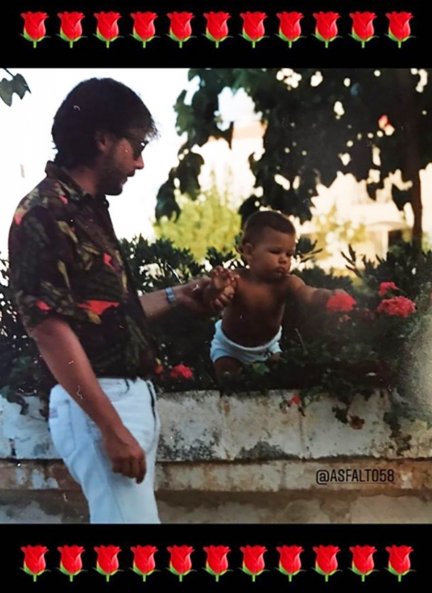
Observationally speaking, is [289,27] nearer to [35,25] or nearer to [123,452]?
[35,25]

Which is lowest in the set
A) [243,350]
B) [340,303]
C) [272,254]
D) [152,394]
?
[152,394]

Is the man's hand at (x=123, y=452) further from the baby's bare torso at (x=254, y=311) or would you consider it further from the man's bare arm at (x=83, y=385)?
the baby's bare torso at (x=254, y=311)

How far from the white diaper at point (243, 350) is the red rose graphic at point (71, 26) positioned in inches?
31.8

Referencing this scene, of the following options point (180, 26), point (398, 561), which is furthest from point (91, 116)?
point (398, 561)

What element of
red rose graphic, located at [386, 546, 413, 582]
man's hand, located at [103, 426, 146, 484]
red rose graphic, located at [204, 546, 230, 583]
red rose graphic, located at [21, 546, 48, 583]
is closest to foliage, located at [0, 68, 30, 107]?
man's hand, located at [103, 426, 146, 484]

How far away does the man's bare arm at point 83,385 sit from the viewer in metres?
1.94

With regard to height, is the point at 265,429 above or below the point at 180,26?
below

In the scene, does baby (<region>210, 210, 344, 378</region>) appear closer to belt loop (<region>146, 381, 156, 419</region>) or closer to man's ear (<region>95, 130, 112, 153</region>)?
belt loop (<region>146, 381, 156, 419</region>)

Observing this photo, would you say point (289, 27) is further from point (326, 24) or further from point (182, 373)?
point (182, 373)

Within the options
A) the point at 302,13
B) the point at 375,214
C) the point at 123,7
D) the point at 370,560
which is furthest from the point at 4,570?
the point at 302,13

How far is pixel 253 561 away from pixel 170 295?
2.33 feet

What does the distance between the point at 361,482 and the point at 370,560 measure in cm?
20

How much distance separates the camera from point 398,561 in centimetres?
203

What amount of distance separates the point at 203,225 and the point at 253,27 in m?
0.51
